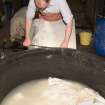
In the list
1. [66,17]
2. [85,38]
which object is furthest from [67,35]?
[85,38]

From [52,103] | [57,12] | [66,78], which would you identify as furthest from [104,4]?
[52,103]

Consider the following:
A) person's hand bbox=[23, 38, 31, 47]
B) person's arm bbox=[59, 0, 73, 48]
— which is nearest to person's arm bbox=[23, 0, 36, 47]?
person's hand bbox=[23, 38, 31, 47]

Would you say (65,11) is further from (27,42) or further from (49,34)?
(27,42)

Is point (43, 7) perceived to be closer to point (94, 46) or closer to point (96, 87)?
point (96, 87)

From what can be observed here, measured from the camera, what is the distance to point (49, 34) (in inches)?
92.7

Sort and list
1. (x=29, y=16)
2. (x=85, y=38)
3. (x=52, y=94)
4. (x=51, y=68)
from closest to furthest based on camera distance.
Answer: (x=52, y=94) < (x=51, y=68) < (x=29, y=16) < (x=85, y=38)

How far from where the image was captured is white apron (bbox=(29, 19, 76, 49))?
228cm

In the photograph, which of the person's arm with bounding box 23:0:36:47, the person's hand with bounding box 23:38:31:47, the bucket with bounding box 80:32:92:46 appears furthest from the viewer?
the bucket with bounding box 80:32:92:46

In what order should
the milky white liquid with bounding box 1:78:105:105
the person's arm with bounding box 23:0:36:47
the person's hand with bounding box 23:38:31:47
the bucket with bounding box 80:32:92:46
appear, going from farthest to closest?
the bucket with bounding box 80:32:92:46 → the person's arm with bounding box 23:0:36:47 → the person's hand with bounding box 23:38:31:47 → the milky white liquid with bounding box 1:78:105:105

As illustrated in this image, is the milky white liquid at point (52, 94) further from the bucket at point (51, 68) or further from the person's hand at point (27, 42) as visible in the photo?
the person's hand at point (27, 42)

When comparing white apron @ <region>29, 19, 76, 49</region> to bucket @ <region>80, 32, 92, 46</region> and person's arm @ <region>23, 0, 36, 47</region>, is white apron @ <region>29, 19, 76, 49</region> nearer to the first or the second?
person's arm @ <region>23, 0, 36, 47</region>

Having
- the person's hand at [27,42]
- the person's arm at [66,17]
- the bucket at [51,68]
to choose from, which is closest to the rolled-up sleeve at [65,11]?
the person's arm at [66,17]

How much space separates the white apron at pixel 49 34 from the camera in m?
2.28

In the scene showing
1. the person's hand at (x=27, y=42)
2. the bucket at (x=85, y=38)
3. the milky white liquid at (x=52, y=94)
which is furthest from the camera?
the bucket at (x=85, y=38)
